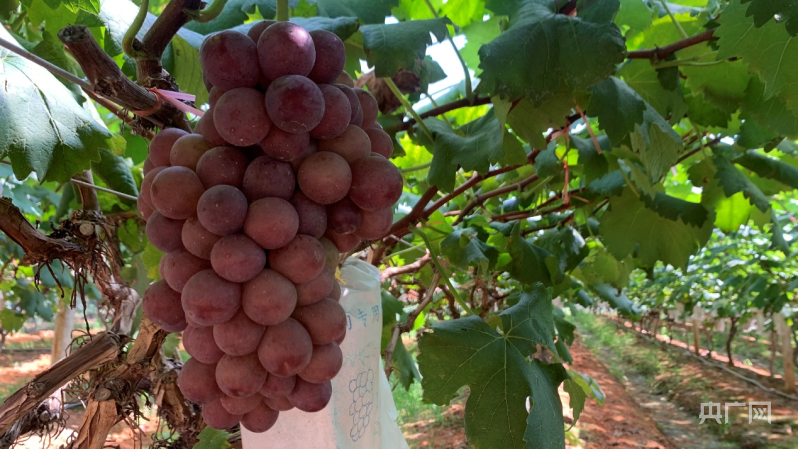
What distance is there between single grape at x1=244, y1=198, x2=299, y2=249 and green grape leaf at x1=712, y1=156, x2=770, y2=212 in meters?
1.63

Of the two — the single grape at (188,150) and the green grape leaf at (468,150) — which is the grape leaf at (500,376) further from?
the single grape at (188,150)

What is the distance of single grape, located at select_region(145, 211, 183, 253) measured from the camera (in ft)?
1.91

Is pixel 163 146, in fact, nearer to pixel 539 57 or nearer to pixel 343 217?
pixel 343 217

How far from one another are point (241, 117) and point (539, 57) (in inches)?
24.1

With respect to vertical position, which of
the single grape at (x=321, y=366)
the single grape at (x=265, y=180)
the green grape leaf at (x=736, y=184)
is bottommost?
the single grape at (x=321, y=366)

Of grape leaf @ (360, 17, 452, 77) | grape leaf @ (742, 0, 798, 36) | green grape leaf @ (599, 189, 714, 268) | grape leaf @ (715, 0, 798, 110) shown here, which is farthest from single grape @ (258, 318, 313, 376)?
green grape leaf @ (599, 189, 714, 268)

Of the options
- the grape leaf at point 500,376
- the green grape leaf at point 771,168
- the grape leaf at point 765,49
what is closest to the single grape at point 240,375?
the grape leaf at point 500,376

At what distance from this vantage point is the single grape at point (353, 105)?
0.63m

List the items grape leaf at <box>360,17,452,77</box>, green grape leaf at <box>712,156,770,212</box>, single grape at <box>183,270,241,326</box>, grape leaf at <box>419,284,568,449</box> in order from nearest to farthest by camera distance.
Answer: single grape at <box>183,270,241,326</box> → grape leaf at <box>360,17,452,77</box> → grape leaf at <box>419,284,568,449</box> → green grape leaf at <box>712,156,770,212</box>

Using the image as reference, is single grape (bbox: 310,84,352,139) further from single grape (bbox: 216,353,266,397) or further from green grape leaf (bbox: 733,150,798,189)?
green grape leaf (bbox: 733,150,798,189)

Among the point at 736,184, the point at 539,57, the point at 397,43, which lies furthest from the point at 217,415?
the point at 736,184

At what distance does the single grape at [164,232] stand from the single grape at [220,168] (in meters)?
0.07

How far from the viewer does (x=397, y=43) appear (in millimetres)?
909

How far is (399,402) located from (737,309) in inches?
235
